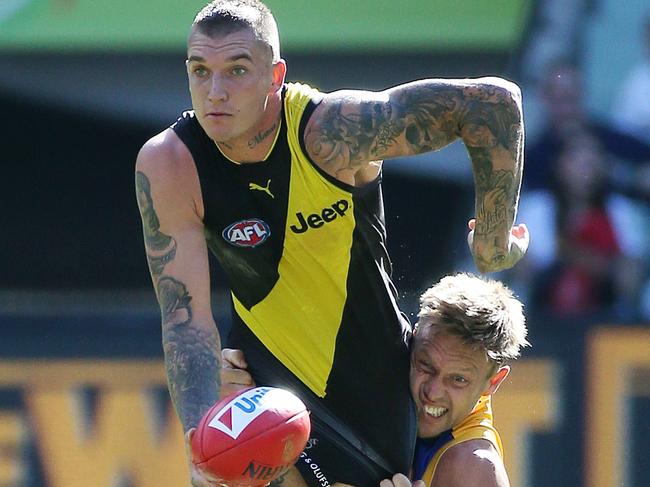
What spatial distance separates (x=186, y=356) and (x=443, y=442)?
137 cm

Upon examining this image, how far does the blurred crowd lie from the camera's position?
10.4 metres

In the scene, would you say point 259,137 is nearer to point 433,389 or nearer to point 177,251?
point 177,251

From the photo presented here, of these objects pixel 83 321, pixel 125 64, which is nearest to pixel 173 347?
pixel 83 321

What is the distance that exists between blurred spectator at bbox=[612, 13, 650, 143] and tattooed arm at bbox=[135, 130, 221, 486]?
6.20 metres

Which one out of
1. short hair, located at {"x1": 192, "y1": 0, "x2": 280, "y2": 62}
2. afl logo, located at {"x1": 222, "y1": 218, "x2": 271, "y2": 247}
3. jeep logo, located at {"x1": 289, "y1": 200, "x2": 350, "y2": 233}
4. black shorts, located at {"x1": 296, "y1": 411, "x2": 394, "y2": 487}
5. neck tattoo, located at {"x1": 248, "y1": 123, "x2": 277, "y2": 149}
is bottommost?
black shorts, located at {"x1": 296, "y1": 411, "x2": 394, "y2": 487}

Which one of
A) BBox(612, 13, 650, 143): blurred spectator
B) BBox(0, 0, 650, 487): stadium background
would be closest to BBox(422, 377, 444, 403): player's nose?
BBox(0, 0, 650, 487): stadium background

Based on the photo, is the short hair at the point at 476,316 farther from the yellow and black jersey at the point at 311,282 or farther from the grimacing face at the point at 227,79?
the grimacing face at the point at 227,79

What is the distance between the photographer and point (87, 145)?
1235 cm

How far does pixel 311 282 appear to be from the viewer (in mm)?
5500

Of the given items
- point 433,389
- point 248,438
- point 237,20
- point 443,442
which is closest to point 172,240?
point 237,20

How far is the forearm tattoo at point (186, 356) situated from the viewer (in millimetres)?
5047

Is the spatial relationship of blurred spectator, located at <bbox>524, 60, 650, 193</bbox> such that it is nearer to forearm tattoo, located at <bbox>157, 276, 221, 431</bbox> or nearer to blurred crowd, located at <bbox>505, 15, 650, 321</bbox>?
blurred crowd, located at <bbox>505, 15, 650, 321</bbox>

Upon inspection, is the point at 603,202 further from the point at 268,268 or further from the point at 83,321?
the point at 268,268

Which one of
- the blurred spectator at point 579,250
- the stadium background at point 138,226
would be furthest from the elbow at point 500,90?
the blurred spectator at point 579,250
